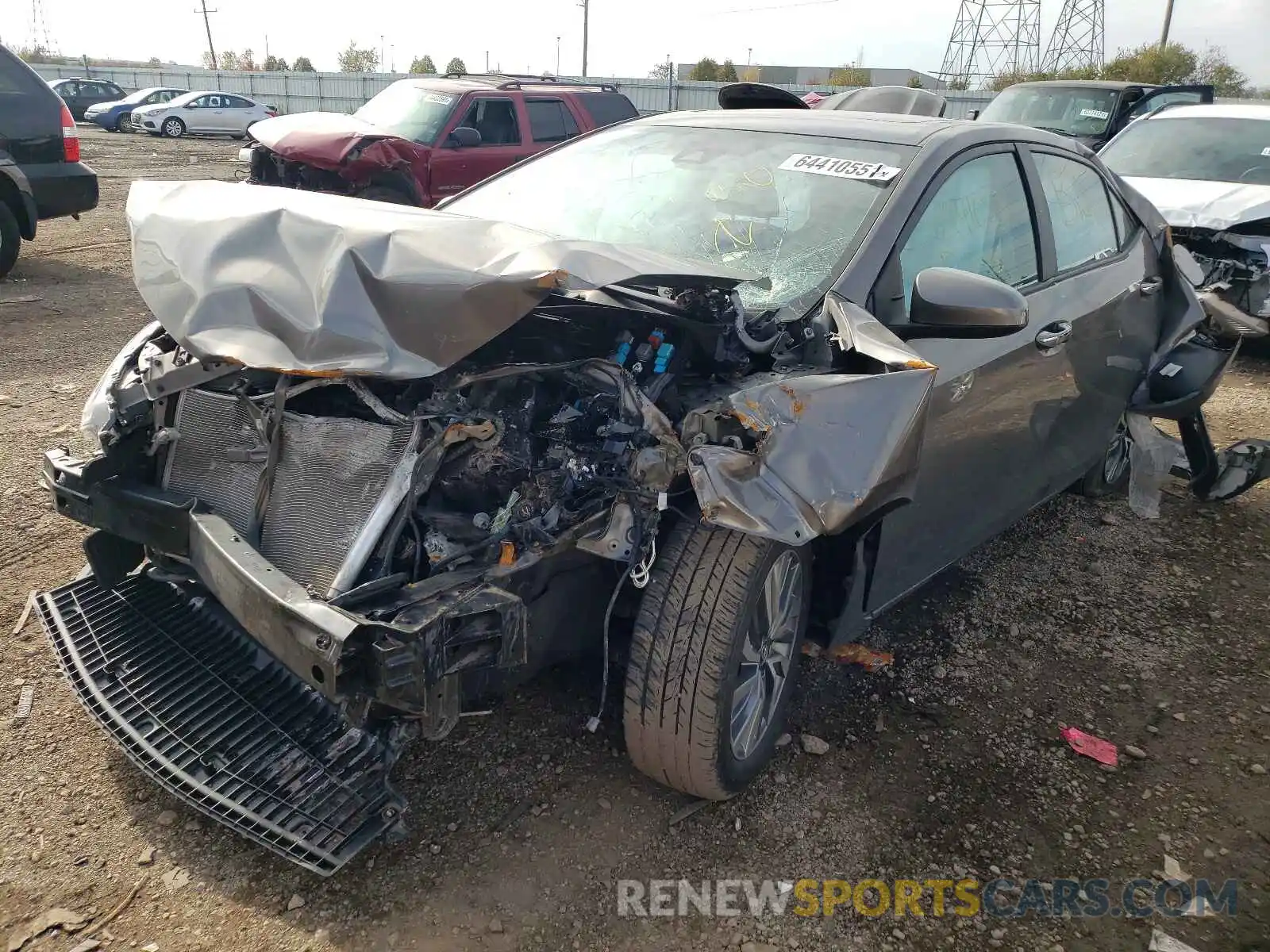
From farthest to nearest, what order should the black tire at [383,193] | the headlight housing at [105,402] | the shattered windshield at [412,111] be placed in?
the shattered windshield at [412,111] < the black tire at [383,193] < the headlight housing at [105,402]

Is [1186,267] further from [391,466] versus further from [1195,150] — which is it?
[1195,150]

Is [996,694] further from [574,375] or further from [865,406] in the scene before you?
[574,375]

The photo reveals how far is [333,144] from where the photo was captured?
8727 millimetres

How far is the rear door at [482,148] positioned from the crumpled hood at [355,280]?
7.22 metres

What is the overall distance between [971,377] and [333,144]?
7.54 meters

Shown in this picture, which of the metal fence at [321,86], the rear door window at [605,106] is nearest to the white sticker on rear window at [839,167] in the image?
the rear door window at [605,106]

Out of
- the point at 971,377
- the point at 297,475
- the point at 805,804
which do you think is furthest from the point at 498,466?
the point at 971,377

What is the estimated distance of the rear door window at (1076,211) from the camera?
3572mm

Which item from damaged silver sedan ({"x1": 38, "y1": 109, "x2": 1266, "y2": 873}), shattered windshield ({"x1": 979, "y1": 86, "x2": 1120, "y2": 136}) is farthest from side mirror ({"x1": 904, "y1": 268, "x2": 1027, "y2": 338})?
shattered windshield ({"x1": 979, "y1": 86, "x2": 1120, "y2": 136})

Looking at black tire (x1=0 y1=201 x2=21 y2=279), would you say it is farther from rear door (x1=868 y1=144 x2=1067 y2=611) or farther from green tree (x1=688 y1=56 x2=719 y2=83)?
green tree (x1=688 y1=56 x2=719 y2=83)

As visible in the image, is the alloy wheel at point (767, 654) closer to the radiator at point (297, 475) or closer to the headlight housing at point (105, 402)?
the radiator at point (297, 475)

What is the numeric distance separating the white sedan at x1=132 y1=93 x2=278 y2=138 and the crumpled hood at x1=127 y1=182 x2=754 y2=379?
2546 cm

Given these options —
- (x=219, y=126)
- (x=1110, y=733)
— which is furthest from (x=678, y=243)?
(x=219, y=126)

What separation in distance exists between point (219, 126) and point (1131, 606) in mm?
27252
